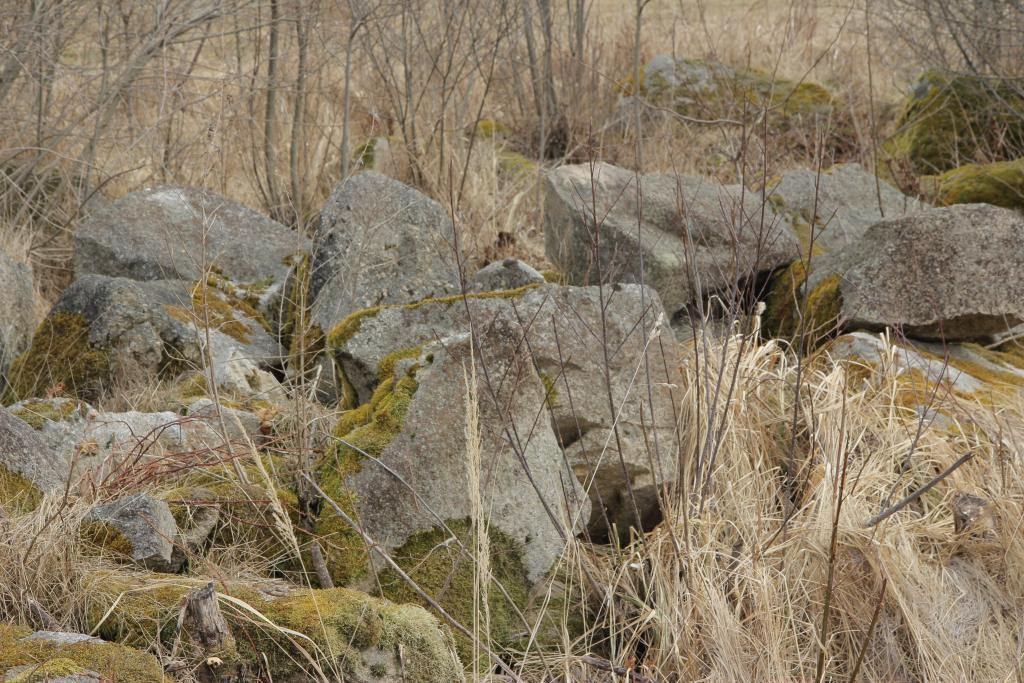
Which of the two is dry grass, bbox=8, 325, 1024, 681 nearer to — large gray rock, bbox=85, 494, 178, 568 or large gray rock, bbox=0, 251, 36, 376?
large gray rock, bbox=85, 494, 178, 568

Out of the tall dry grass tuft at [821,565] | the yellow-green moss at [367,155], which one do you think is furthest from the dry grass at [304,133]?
the tall dry grass tuft at [821,565]

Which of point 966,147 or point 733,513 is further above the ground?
point 966,147

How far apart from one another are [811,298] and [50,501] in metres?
3.33

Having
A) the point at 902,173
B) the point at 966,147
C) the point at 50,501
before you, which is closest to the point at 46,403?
the point at 50,501

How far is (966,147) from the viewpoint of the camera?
24.4ft

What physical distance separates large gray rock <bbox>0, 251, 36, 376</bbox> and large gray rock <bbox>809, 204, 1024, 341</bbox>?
12.0 ft

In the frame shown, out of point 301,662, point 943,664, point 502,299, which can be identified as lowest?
point 943,664

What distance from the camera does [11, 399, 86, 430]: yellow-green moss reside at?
3689 millimetres

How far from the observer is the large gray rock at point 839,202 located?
5.64m

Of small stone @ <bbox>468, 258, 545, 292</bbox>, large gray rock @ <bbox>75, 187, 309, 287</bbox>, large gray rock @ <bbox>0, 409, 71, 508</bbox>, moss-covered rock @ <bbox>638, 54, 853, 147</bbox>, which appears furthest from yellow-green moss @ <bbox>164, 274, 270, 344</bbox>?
moss-covered rock @ <bbox>638, 54, 853, 147</bbox>

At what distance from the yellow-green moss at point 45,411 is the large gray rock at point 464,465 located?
3.58 ft

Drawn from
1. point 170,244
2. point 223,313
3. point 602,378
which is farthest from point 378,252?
point 602,378

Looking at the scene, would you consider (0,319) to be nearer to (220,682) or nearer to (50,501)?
(50,501)

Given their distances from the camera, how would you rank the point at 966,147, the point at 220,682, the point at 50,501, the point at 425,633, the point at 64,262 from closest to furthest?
the point at 220,682 < the point at 425,633 < the point at 50,501 < the point at 64,262 < the point at 966,147
